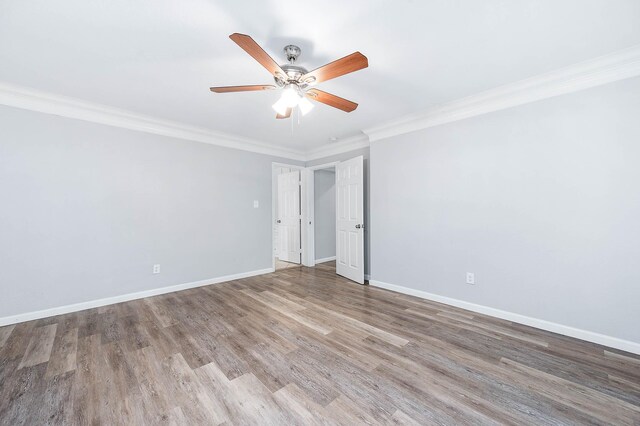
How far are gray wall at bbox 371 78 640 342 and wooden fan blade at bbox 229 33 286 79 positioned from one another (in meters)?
2.31

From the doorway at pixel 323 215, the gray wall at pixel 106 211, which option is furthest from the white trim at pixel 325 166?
the gray wall at pixel 106 211

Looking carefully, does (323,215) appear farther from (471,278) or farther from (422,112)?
(471,278)

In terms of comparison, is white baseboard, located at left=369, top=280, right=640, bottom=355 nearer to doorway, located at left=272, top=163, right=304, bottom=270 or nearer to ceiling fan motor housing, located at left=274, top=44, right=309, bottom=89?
doorway, located at left=272, top=163, right=304, bottom=270

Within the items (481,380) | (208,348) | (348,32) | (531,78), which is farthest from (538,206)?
(208,348)

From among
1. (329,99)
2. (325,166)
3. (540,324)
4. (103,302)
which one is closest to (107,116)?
(103,302)

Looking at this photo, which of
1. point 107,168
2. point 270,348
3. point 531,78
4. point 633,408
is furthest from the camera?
point 107,168

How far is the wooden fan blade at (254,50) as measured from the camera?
1.38 meters

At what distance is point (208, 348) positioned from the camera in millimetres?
2176

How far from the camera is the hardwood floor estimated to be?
4.83 ft

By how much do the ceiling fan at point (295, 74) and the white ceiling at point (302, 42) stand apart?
21 cm

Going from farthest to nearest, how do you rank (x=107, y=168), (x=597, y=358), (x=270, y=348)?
(x=107, y=168)
(x=270, y=348)
(x=597, y=358)

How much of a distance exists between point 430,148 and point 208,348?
3.32 meters

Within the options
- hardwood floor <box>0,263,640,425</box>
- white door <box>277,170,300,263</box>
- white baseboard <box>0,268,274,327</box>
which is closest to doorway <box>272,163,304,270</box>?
white door <box>277,170,300,263</box>

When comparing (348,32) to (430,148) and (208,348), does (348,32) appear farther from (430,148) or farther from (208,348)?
(208,348)
